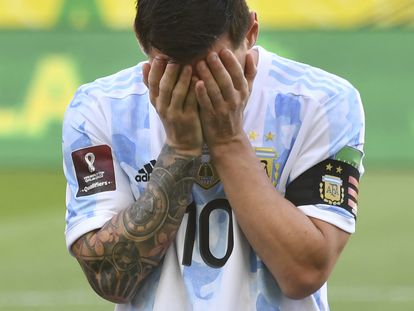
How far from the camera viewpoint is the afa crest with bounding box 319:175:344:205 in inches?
118

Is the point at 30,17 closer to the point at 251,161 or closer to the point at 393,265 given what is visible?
the point at 393,265

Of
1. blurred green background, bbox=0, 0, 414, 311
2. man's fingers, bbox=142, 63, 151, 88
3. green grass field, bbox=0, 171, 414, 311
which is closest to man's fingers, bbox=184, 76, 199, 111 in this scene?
man's fingers, bbox=142, 63, 151, 88

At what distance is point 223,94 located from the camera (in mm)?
2883

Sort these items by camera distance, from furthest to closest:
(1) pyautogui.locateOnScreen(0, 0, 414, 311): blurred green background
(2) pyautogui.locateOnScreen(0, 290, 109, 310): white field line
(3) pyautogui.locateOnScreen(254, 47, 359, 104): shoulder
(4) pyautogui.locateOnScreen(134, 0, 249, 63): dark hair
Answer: (1) pyautogui.locateOnScreen(0, 0, 414, 311): blurred green background < (2) pyautogui.locateOnScreen(0, 290, 109, 310): white field line < (3) pyautogui.locateOnScreen(254, 47, 359, 104): shoulder < (4) pyautogui.locateOnScreen(134, 0, 249, 63): dark hair

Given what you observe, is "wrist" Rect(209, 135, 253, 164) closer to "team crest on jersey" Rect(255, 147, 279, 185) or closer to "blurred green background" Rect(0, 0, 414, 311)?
"team crest on jersey" Rect(255, 147, 279, 185)

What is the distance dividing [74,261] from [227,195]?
5.77 meters

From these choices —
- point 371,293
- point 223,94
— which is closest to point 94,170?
point 223,94

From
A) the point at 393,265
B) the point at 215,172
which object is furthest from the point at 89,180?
the point at 393,265

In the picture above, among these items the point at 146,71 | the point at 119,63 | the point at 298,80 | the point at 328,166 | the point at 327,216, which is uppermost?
the point at 146,71

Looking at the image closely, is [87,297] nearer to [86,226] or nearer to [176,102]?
[86,226]

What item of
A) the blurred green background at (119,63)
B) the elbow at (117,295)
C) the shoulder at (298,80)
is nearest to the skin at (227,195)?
the elbow at (117,295)

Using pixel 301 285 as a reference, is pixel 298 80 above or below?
above

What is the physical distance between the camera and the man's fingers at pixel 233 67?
9.32ft

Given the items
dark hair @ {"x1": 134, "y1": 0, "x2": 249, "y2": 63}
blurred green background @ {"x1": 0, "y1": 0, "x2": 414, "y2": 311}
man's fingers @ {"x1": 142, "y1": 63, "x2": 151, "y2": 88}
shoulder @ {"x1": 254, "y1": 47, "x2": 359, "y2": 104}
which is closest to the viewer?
dark hair @ {"x1": 134, "y1": 0, "x2": 249, "y2": 63}
